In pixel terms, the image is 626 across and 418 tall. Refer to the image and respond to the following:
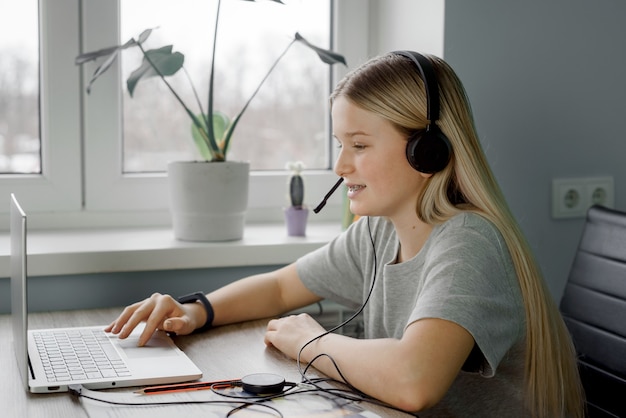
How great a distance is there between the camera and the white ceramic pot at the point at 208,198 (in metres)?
1.81

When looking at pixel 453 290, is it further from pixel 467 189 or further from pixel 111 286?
pixel 111 286

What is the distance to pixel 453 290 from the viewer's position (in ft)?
3.94

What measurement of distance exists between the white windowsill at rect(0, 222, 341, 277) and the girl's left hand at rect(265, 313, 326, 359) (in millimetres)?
439

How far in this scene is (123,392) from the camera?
1.14m

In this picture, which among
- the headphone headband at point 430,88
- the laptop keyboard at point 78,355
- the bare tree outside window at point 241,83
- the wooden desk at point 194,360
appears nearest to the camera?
the wooden desk at point 194,360

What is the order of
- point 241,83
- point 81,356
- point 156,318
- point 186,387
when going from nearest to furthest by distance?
point 186,387 < point 81,356 < point 156,318 < point 241,83

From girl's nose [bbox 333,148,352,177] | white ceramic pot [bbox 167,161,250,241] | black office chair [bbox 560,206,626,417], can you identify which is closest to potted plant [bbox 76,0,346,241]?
white ceramic pot [bbox 167,161,250,241]

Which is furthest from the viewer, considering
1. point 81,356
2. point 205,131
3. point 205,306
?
point 205,131

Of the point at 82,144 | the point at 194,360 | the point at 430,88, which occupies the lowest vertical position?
the point at 194,360

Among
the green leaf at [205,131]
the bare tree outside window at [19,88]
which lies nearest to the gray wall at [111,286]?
the green leaf at [205,131]

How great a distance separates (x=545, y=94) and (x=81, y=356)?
1196 millimetres

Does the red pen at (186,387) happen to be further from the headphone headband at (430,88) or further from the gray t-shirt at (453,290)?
the headphone headband at (430,88)

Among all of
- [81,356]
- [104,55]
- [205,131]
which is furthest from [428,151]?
[104,55]

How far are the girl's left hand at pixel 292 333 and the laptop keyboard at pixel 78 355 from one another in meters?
0.25
